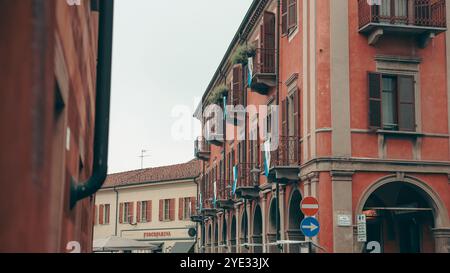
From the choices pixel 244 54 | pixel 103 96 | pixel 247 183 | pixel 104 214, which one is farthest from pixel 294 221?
pixel 104 214

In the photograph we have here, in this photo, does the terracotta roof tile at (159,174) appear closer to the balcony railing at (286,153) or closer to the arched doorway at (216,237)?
the arched doorway at (216,237)

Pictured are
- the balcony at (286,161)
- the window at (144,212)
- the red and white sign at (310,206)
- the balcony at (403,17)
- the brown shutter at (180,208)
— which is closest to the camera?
the red and white sign at (310,206)

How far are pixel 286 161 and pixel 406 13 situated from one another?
17.4 feet

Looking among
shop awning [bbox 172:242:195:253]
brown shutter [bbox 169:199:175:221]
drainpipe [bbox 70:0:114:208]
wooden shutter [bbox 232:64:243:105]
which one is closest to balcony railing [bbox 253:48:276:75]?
wooden shutter [bbox 232:64:243:105]

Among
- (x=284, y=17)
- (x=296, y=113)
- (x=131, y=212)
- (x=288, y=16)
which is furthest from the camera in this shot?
(x=131, y=212)

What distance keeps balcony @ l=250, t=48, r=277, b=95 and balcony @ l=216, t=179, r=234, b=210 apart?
878 cm

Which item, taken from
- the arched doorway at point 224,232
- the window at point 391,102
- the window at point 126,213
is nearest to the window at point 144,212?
the window at point 126,213

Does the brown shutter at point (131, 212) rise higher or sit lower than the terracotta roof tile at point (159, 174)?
lower

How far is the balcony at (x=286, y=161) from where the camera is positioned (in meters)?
20.7

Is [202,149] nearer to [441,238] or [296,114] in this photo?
[296,114]

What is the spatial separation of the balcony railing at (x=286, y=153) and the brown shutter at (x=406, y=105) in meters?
3.01

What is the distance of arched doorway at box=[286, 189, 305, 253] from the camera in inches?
837

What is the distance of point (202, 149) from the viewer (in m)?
44.6

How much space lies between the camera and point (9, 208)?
236cm
